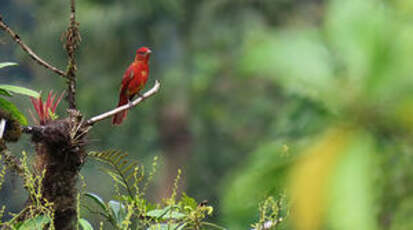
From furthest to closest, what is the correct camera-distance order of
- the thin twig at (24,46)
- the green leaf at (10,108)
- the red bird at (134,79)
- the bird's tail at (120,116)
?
the red bird at (134,79)
the bird's tail at (120,116)
the green leaf at (10,108)
the thin twig at (24,46)

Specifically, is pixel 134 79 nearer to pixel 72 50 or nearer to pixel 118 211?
pixel 72 50

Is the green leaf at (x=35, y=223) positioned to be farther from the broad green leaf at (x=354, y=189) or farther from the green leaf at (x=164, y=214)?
the broad green leaf at (x=354, y=189)

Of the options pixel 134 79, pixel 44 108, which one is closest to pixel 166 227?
pixel 44 108

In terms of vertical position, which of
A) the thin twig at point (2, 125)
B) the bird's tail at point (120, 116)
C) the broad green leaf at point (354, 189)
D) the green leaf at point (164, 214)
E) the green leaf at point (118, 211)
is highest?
the bird's tail at point (120, 116)

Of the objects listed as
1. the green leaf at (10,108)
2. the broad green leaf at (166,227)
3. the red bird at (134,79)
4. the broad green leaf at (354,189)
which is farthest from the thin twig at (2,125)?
the red bird at (134,79)

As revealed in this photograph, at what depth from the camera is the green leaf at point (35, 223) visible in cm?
174

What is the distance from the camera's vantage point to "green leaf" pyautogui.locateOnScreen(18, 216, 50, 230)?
174 cm

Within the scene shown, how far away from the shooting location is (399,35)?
0.93 metres

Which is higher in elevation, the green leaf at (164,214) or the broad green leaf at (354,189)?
the green leaf at (164,214)

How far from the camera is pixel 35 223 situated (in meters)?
1.74

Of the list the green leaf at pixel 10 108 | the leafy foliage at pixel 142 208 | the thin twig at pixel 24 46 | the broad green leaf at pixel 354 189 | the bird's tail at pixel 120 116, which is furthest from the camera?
the bird's tail at pixel 120 116

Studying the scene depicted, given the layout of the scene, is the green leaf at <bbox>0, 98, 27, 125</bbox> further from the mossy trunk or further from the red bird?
the red bird

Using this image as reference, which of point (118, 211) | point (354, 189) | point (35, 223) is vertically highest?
point (118, 211)

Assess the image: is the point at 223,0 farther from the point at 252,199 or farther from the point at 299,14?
the point at 252,199
